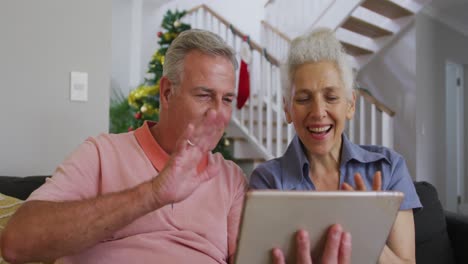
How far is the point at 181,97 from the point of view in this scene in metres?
1.22

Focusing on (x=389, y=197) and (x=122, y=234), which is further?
(x=122, y=234)

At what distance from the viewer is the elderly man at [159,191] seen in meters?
0.89

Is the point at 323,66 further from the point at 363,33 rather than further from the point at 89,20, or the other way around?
the point at 363,33

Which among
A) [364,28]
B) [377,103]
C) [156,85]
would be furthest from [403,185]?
[364,28]

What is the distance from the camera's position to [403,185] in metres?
1.25

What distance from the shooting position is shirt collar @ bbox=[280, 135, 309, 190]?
1288mm

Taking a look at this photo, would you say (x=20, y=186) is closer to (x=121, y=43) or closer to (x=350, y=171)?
(x=350, y=171)

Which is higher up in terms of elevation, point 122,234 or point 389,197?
point 389,197

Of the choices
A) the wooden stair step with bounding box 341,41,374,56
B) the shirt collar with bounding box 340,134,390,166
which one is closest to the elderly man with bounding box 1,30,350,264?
the shirt collar with bounding box 340,134,390,166

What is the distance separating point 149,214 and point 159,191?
0.31m

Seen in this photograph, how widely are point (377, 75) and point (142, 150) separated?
4517mm

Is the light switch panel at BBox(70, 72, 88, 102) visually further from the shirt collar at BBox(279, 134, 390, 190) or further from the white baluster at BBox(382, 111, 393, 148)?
the white baluster at BBox(382, 111, 393, 148)

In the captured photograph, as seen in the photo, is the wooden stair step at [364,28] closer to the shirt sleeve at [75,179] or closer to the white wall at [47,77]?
the white wall at [47,77]

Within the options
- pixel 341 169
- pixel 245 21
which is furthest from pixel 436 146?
pixel 341 169
